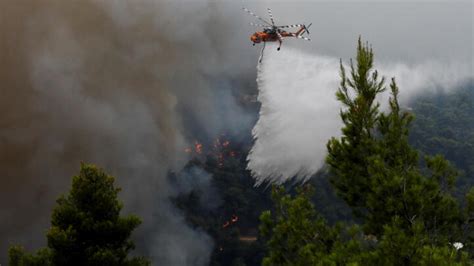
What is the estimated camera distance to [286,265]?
13.2 m

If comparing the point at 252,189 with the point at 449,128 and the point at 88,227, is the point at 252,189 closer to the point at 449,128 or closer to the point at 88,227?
the point at 449,128

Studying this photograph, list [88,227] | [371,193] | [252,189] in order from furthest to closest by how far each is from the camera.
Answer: [252,189]
[88,227]
[371,193]

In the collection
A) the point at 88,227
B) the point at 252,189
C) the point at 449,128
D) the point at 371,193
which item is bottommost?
the point at 371,193

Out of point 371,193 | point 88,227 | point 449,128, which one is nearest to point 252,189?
point 449,128

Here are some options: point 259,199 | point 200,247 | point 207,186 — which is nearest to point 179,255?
point 200,247

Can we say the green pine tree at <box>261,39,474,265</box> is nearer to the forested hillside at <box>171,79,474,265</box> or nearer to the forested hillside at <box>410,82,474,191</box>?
the forested hillside at <box>171,79,474,265</box>

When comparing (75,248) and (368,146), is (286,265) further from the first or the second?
(75,248)

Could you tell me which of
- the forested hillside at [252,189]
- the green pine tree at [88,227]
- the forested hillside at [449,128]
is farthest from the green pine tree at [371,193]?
the forested hillside at [449,128]

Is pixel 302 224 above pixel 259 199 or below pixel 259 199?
below

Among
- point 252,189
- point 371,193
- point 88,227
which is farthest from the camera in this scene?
→ point 252,189

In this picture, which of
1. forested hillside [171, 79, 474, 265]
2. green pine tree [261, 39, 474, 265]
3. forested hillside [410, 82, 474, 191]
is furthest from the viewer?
forested hillside [410, 82, 474, 191]

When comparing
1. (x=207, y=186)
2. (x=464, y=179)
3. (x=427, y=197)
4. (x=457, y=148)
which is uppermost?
(x=207, y=186)

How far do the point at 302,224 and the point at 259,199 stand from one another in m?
95.5

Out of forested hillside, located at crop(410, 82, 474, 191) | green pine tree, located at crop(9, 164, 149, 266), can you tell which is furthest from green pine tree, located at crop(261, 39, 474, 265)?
forested hillside, located at crop(410, 82, 474, 191)
